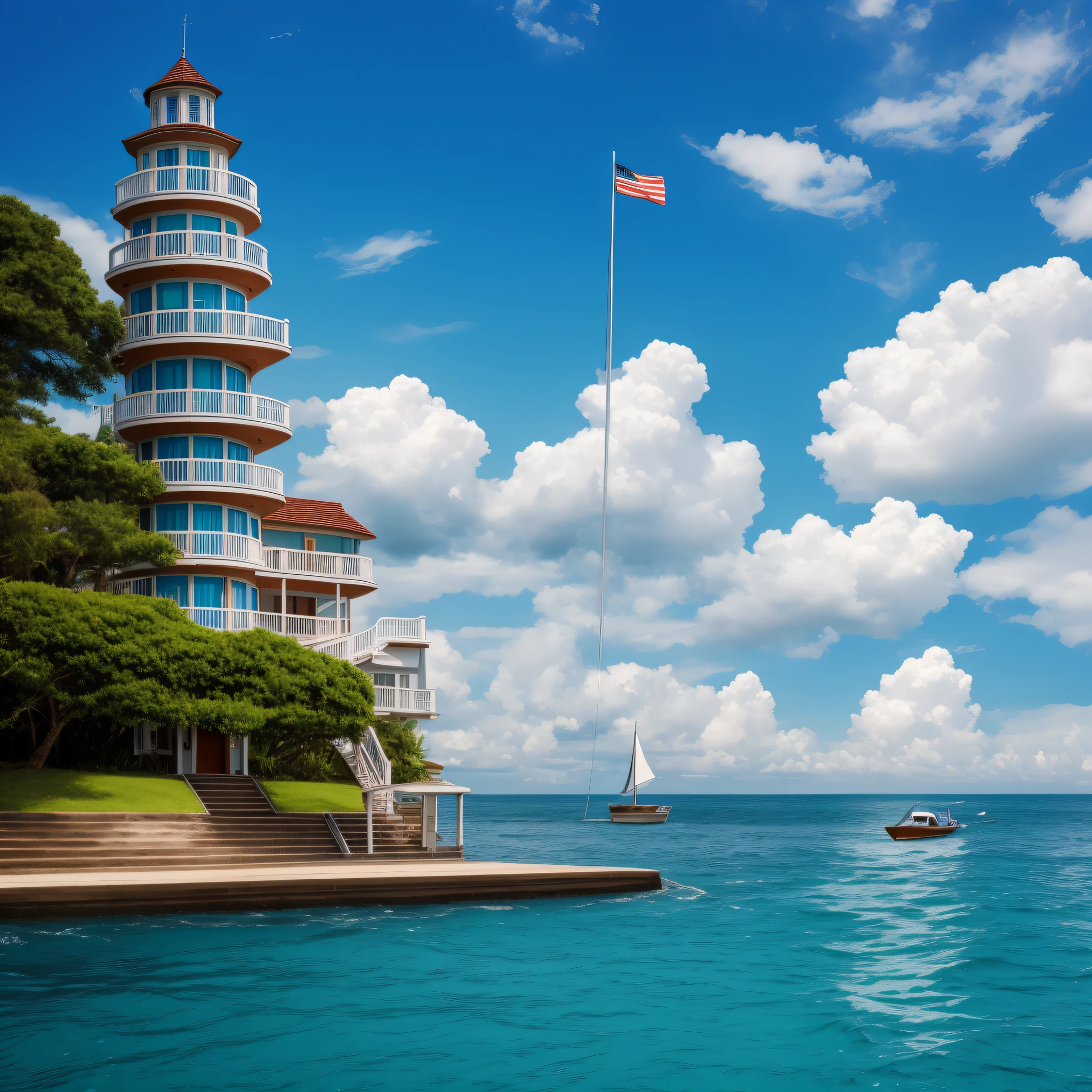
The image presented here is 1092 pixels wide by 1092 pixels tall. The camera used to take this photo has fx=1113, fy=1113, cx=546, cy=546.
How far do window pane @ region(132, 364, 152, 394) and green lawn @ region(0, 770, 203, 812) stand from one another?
14.7 m

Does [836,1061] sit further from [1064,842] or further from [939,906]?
[1064,842]

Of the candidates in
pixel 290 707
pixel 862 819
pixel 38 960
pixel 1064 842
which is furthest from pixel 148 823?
pixel 862 819

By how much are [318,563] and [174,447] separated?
7.30 m

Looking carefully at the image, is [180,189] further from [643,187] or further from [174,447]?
[643,187]

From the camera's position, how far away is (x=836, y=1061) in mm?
13297

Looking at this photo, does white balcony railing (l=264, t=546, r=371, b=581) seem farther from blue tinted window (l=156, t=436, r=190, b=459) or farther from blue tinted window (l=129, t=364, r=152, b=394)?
blue tinted window (l=129, t=364, r=152, b=394)

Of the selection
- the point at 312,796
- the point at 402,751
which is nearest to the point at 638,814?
the point at 402,751

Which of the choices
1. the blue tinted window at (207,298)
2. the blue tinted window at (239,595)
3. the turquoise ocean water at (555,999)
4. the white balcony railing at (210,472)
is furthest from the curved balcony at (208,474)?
the turquoise ocean water at (555,999)

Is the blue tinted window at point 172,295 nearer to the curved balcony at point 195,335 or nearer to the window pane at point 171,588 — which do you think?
the curved balcony at point 195,335

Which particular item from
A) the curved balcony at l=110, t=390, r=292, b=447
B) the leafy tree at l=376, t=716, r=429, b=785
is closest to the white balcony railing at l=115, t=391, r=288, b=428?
the curved balcony at l=110, t=390, r=292, b=447

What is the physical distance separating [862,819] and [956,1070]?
383 feet

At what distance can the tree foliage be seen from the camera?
30.9 m

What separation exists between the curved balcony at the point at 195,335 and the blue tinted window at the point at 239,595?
27.5ft

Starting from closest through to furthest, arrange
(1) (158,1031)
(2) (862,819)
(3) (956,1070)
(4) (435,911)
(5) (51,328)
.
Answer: (3) (956,1070) < (1) (158,1031) < (4) (435,911) < (5) (51,328) < (2) (862,819)
